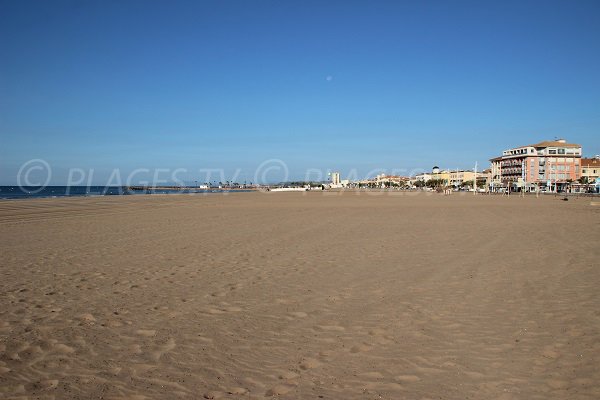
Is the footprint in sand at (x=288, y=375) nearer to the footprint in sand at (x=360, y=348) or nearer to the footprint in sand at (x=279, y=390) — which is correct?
the footprint in sand at (x=279, y=390)

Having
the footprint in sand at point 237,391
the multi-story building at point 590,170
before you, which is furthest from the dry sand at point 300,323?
the multi-story building at point 590,170

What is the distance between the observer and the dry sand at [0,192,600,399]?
12.0 feet

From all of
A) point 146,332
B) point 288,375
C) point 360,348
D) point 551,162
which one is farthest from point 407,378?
point 551,162

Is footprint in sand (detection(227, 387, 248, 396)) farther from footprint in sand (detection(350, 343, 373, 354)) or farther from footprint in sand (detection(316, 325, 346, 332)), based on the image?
footprint in sand (detection(316, 325, 346, 332))

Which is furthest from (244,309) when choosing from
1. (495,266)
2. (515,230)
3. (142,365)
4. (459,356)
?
(515,230)

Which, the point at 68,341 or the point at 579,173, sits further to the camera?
the point at 579,173

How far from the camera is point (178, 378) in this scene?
3744mm

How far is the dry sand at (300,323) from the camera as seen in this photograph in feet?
12.0

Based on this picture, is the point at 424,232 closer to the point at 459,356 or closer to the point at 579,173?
the point at 459,356

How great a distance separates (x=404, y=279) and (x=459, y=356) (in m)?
3.26

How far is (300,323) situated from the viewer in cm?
517

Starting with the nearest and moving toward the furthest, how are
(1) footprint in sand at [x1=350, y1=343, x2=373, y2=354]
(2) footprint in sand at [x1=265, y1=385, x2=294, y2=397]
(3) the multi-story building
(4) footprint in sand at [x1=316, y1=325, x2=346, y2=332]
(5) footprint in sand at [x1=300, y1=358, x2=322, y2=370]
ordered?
(2) footprint in sand at [x1=265, y1=385, x2=294, y2=397] < (5) footprint in sand at [x1=300, y1=358, x2=322, y2=370] < (1) footprint in sand at [x1=350, y1=343, x2=373, y2=354] < (4) footprint in sand at [x1=316, y1=325, x2=346, y2=332] < (3) the multi-story building

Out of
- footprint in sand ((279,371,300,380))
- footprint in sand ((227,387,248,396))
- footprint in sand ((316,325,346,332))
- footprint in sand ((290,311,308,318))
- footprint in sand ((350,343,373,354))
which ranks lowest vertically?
footprint in sand ((227,387,248,396))

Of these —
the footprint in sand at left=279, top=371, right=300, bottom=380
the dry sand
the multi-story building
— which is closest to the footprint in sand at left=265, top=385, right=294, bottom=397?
the dry sand
